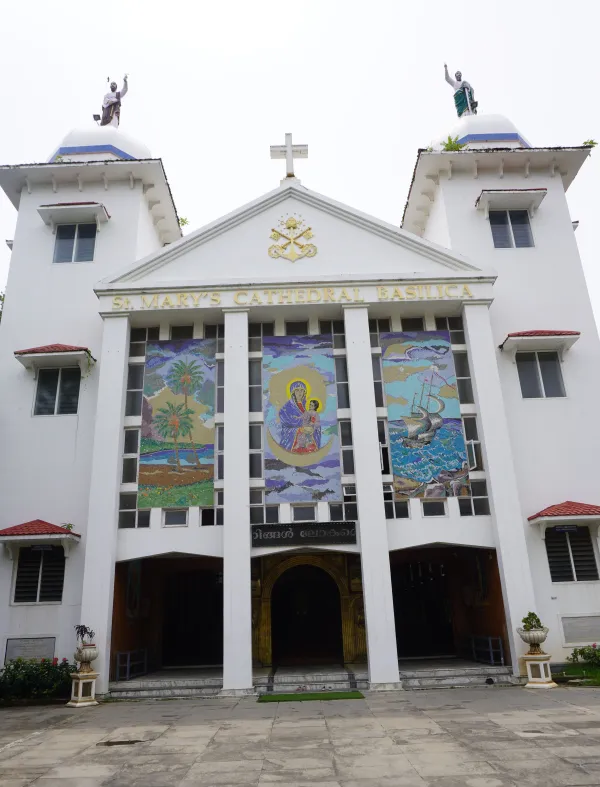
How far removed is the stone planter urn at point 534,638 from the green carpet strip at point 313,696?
13.0 feet

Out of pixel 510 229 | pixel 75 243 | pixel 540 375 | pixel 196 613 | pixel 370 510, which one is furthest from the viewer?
pixel 196 613

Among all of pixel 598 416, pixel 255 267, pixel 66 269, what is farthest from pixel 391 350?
pixel 66 269

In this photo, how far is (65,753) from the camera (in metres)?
8.91

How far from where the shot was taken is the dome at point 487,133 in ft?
69.8

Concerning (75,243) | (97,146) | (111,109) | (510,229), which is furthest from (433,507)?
(111,109)

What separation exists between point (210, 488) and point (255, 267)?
21.4ft

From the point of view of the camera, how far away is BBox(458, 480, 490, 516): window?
15.6 metres

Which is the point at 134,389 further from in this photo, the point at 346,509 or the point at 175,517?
the point at 346,509

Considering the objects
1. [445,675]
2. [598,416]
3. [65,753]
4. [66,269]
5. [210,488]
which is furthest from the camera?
[66,269]

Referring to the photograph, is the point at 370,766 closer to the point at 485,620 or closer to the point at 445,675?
the point at 445,675

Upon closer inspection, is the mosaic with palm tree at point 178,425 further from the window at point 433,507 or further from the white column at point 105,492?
the window at point 433,507

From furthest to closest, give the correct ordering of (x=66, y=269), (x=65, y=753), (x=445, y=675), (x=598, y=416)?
(x=66, y=269)
(x=598, y=416)
(x=445, y=675)
(x=65, y=753)

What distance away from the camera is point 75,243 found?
19406mm

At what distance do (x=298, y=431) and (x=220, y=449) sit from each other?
7.01ft
